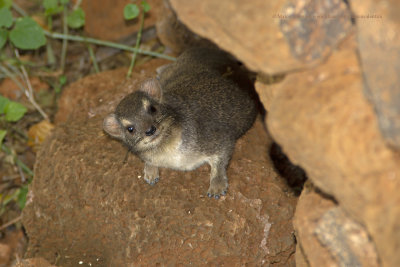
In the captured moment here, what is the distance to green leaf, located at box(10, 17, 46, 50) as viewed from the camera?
7.66 metres

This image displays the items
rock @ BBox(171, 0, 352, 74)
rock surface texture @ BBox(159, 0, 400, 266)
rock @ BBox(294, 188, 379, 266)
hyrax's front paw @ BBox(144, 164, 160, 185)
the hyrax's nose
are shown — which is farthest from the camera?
hyrax's front paw @ BBox(144, 164, 160, 185)

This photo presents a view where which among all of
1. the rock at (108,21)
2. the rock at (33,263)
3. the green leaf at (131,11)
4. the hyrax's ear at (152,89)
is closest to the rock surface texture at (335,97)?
the hyrax's ear at (152,89)

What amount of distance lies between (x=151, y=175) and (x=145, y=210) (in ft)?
1.55

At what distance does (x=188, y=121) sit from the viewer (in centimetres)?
601

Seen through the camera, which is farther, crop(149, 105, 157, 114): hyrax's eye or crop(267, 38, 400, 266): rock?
crop(149, 105, 157, 114): hyrax's eye

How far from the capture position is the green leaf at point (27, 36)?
7664mm

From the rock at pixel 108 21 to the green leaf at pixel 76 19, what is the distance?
0.52 m

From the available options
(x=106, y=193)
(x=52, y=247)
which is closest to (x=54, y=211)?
(x=52, y=247)

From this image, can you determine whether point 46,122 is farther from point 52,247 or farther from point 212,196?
point 212,196

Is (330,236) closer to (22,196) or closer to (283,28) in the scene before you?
(283,28)

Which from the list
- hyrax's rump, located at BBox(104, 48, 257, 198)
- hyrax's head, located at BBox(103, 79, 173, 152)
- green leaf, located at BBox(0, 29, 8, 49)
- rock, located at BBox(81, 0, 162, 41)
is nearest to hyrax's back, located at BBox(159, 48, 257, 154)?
hyrax's rump, located at BBox(104, 48, 257, 198)

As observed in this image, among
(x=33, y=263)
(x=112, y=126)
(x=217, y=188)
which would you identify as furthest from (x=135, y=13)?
(x=33, y=263)

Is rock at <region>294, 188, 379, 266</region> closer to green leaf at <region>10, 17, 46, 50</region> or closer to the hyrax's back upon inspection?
the hyrax's back

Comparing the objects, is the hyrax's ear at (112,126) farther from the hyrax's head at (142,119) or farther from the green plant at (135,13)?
the green plant at (135,13)
